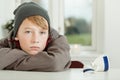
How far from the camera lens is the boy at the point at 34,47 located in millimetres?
842

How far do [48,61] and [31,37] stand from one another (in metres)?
0.10

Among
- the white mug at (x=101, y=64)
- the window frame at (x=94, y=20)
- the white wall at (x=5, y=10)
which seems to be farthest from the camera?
the window frame at (x=94, y=20)

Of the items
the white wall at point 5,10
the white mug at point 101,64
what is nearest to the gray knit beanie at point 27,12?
the white mug at point 101,64

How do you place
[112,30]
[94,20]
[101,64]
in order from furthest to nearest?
1. [94,20]
2. [112,30]
3. [101,64]

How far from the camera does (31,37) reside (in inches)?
34.7

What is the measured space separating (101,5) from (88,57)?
0.53 metres

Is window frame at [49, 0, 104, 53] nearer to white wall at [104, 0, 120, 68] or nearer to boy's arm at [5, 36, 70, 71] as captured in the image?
white wall at [104, 0, 120, 68]

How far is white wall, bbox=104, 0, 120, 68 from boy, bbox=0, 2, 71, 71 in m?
1.60

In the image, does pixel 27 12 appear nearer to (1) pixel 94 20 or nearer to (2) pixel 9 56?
(2) pixel 9 56

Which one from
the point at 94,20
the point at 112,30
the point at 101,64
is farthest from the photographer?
the point at 94,20

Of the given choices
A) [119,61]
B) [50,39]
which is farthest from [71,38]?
[50,39]

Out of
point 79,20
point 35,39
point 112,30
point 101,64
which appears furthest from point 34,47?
point 79,20

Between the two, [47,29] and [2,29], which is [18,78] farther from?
[2,29]

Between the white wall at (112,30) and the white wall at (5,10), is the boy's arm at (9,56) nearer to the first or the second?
the white wall at (5,10)
